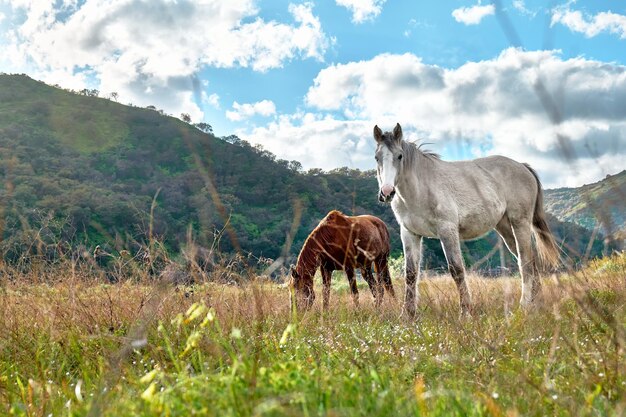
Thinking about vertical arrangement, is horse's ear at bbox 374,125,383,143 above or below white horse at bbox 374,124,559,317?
above

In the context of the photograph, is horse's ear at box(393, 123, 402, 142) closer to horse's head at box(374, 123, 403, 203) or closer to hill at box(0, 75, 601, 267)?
horse's head at box(374, 123, 403, 203)

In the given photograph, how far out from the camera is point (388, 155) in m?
6.97

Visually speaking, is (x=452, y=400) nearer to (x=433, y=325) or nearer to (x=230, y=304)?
(x=433, y=325)

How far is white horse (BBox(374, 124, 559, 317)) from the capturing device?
7.10 m

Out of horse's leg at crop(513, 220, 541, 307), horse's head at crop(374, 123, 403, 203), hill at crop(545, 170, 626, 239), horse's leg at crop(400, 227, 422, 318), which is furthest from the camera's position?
horse's leg at crop(513, 220, 541, 307)

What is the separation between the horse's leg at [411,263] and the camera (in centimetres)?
706

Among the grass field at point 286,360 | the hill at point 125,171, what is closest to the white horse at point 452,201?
the grass field at point 286,360

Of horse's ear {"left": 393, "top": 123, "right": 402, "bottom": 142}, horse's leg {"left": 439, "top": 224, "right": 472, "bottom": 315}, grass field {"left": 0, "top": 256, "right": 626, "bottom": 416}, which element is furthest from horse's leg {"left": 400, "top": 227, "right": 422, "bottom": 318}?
horse's ear {"left": 393, "top": 123, "right": 402, "bottom": 142}

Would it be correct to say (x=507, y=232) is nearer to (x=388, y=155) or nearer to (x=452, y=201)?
(x=452, y=201)

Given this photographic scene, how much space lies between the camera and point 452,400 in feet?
6.90

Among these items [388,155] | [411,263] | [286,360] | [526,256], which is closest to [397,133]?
[388,155]

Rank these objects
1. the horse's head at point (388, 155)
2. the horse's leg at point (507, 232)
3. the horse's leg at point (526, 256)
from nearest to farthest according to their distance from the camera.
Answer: the horse's head at point (388, 155), the horse's leg at point (526, 256), the horse's leg at point (507, 232)

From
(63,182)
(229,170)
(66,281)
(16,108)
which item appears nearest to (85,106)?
(16,108)

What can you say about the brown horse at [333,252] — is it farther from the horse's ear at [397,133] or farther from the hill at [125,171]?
the hill at [125,171]
